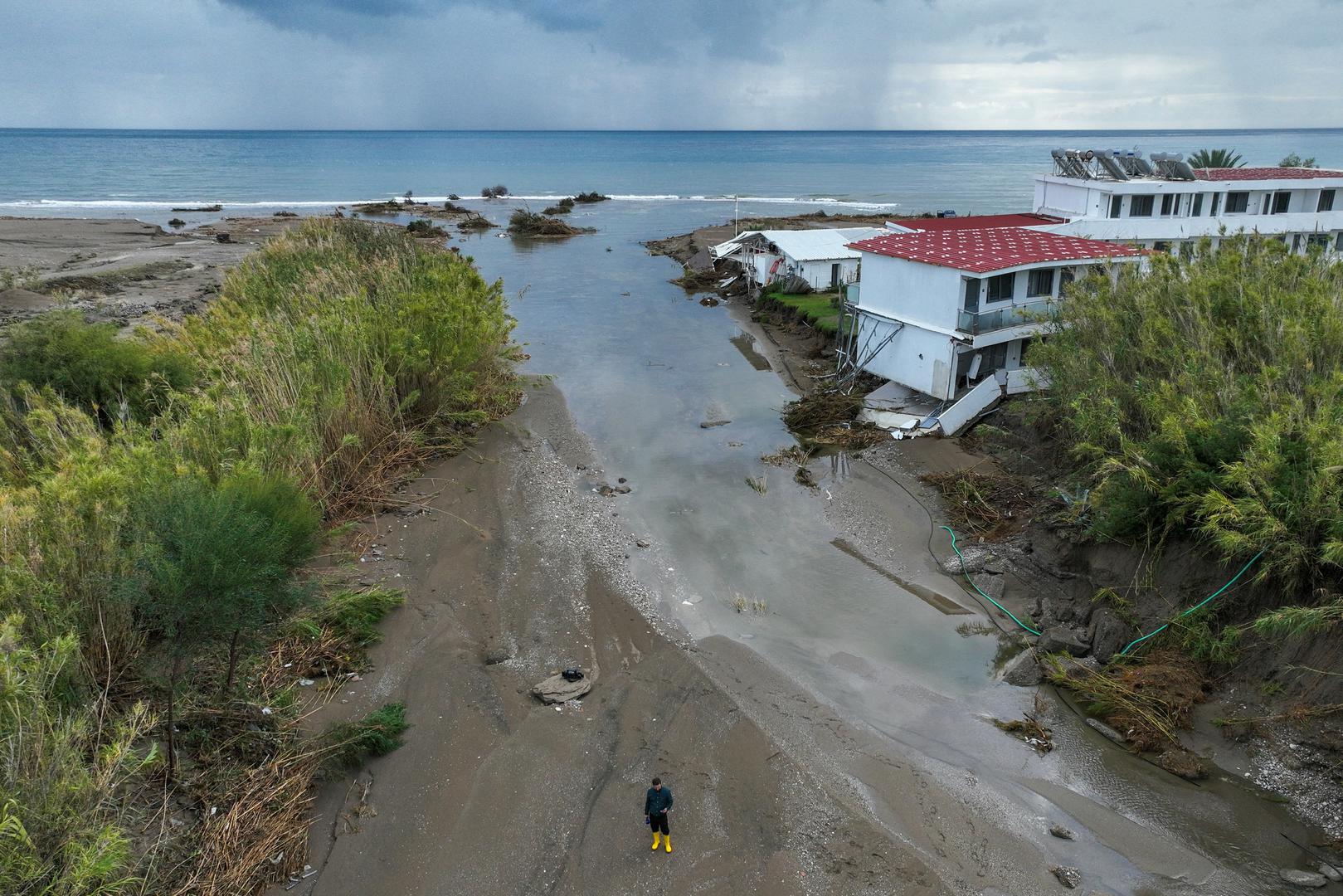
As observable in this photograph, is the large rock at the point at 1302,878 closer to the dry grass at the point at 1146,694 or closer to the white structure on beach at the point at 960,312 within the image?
the dry grass at the point at 1146,694

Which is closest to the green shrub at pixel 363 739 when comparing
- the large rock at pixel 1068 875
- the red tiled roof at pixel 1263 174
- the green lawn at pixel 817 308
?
the large rock at pixel 1068 875

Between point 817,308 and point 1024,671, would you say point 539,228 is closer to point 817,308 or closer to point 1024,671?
point 817,308

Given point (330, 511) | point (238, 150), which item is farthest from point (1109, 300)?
point (238, 150)

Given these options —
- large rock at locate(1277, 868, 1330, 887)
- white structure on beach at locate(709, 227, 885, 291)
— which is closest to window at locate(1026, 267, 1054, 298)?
white structure on beach at locate(709, 227, 885, 291)

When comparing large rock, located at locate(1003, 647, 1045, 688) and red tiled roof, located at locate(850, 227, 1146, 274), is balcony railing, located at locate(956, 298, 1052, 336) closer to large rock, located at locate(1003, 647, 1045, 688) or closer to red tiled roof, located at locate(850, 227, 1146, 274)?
red tiled roof, located at locate(850, 227, 1146, 274)

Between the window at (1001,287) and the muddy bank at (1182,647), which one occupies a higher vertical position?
the window at (1001,287)

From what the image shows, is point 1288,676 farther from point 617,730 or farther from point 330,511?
point 330,511

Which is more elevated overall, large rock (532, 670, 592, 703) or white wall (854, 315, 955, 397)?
white wall (854, 315, 955, 397)
